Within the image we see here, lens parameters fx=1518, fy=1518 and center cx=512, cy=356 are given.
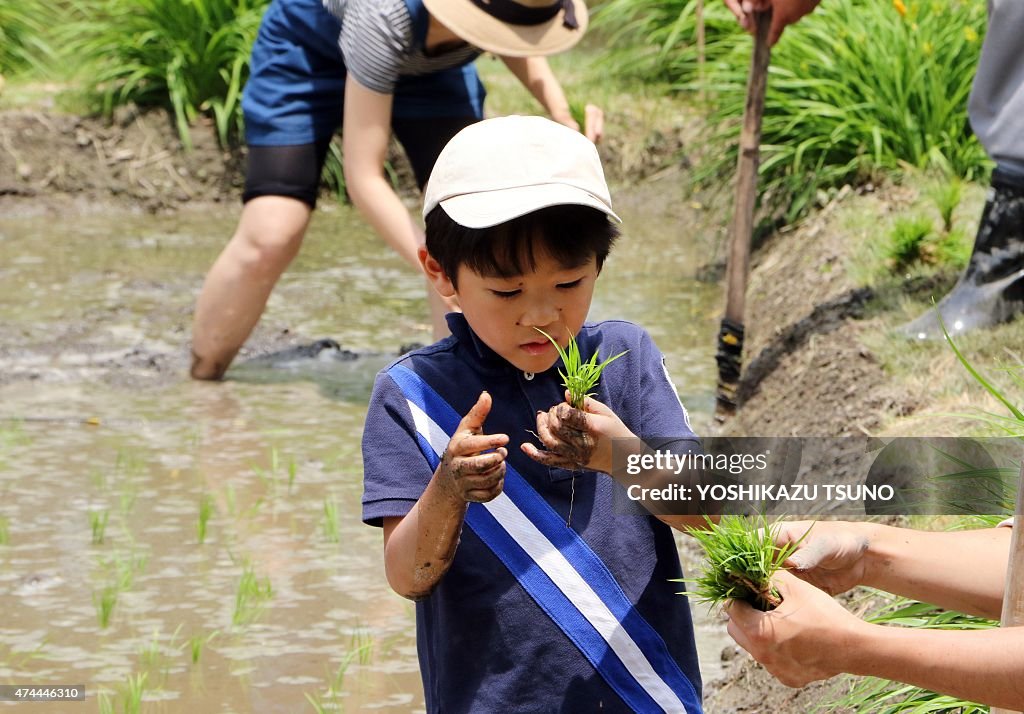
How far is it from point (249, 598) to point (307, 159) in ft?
6.27

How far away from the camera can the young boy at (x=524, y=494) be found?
6.32ft

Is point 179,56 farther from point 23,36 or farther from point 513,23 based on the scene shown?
point 513,23

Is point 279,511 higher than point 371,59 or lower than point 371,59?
lower

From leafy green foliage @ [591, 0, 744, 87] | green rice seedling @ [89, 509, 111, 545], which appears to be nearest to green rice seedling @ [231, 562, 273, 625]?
green rice seedling @ [89, 509, 111, 545]

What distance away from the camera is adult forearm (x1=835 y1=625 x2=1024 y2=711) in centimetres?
162

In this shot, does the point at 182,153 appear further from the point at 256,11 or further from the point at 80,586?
the point at 80,586

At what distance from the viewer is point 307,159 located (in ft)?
16.6

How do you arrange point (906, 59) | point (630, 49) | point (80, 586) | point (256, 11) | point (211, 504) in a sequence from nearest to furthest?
point (80, 586) → point (211, 504) → point (906, 59) → point (256, 11) → point (630, 49)

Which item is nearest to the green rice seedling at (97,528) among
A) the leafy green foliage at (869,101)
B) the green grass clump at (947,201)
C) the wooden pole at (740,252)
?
the wooden pole at (740,252)

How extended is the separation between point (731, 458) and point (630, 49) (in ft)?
26.3

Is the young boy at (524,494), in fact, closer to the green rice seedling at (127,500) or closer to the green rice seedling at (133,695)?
the green rice seedling at (133,695)

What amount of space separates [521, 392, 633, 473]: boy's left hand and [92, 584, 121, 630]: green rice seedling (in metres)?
1.91

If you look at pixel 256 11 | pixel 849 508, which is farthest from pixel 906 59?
pixel 849 508

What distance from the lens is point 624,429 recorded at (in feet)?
6.06
